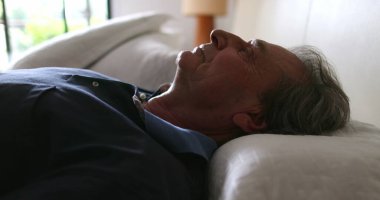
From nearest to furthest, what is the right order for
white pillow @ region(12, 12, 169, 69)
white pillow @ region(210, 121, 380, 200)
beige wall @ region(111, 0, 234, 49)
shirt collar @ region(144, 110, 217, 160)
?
white pillow @ region(210, 121, 380, 200), shirt collar @ region(144, 110, 217, 160), white pillow @ region(12, 12, 169, 69), beige wall @ region(111, 0, 234, 49)

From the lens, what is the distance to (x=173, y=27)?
364 cm

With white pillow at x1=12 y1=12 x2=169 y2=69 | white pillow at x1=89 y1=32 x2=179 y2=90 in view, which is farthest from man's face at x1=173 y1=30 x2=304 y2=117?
white pillow at x1=12 y1=12 x2=169 y2=69

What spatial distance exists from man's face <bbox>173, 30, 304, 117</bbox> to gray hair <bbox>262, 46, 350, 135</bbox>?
0.10 feet

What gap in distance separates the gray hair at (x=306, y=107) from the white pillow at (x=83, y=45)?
3.34 ft

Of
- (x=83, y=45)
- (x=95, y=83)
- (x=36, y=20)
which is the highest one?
(x=95, y=83)

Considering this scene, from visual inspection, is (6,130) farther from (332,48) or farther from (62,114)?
(332,48)

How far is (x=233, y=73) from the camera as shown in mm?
900

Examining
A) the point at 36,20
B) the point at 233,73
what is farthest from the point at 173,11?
the point at 233,73

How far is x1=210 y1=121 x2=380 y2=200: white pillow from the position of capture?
0.58m

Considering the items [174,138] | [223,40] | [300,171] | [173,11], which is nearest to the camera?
[300,171]

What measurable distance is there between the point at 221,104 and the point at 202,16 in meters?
2.43

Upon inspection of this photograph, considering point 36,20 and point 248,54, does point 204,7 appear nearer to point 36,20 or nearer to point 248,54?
point 36,20

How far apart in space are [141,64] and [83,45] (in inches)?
11.1

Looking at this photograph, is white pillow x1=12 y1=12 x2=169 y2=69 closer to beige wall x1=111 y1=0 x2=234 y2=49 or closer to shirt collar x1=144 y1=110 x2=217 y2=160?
shirt collar x1=144 y1=110 x2=217 y2=160
